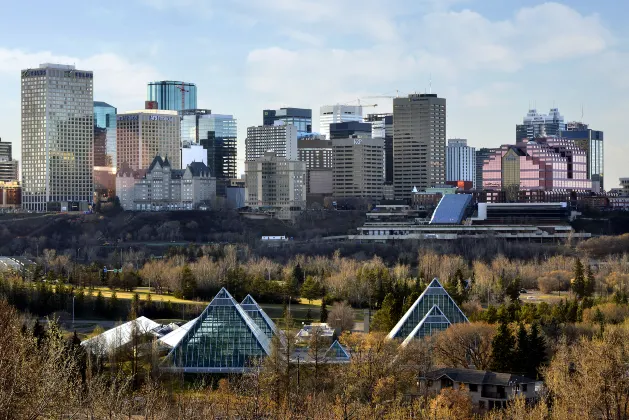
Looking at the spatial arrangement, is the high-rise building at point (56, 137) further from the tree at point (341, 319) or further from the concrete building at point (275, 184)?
the tree at point (341, 319)

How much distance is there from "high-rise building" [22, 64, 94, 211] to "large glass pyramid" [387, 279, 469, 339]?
113 meters

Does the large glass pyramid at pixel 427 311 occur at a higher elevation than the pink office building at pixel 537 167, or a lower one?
lower

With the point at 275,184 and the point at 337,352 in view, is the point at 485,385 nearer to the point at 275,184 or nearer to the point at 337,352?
the point at 337,352

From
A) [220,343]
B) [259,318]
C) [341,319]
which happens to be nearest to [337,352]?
Result: [220,343]

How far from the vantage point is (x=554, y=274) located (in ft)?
313

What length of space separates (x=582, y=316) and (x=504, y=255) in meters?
46.7

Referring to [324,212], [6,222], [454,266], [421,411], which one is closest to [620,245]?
[454,266]

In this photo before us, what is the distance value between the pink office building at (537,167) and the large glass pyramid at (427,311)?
9239 cm

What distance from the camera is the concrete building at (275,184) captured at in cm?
18075

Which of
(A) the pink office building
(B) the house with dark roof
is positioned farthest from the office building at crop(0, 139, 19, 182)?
(B) the house with dark roof

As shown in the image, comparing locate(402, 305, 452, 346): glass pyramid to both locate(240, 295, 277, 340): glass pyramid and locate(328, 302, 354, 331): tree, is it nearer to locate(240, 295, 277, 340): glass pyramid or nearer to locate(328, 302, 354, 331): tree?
locate(240, 295, 277, 340): glass pyramid

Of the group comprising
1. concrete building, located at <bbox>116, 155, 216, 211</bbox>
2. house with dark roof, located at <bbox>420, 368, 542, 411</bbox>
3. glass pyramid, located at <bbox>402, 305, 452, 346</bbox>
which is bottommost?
house with dark roof, located at <bbox>420, 368, 542, 411</bbox>

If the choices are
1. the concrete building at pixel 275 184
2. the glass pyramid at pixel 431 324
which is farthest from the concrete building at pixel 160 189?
the glass pyramid at pixel 431 324

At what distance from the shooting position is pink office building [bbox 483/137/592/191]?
158 m
